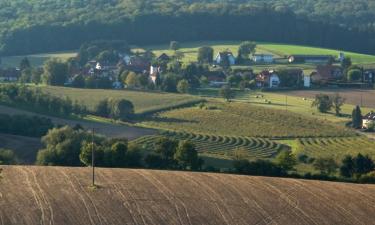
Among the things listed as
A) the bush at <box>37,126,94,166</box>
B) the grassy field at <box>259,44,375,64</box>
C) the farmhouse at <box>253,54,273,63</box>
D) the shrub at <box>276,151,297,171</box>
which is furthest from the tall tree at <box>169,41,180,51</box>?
the shrub at <box>276,151,297,171</box>

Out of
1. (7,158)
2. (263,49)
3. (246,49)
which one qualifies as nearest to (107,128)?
(7,158)

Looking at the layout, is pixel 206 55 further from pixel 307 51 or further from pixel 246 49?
pixel 307 51

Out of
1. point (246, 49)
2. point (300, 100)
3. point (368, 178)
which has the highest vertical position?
point (246, 49)

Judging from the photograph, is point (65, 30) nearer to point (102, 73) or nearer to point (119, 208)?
point (102, 73)

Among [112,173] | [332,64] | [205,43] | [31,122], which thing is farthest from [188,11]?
[112,173]

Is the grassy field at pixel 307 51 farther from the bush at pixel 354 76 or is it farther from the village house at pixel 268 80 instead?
the village house at pixel 268 80

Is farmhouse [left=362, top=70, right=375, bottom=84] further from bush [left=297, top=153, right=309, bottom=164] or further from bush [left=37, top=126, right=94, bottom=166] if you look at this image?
bush [left=37, top=126, right=94, bottom=166]
